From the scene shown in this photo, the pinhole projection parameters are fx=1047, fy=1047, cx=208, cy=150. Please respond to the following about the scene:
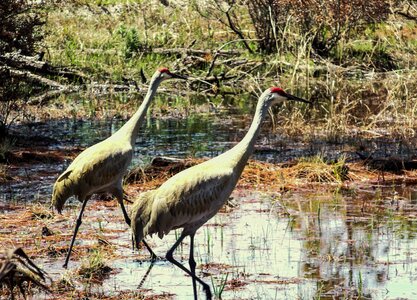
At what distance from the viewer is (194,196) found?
7.67 m

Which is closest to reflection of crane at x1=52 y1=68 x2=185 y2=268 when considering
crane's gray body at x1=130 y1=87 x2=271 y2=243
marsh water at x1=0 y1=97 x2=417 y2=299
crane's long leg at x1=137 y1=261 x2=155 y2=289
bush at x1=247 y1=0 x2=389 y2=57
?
marsh water at x1=0 y1=97 x2=417 y2=299

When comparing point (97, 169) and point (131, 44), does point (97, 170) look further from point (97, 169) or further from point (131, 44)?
point (131, 44)

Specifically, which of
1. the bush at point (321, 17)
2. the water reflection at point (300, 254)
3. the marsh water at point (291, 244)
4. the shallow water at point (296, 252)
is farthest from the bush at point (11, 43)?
the bush at point (321, 17)

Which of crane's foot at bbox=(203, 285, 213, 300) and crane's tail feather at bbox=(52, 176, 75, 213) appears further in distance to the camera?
crane's tail feather at bbox=(52, 176, 75, 213)

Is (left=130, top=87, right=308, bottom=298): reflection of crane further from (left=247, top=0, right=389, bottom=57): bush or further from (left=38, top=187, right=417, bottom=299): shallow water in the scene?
(left=247, top=0, right=389, bottom=57): bush

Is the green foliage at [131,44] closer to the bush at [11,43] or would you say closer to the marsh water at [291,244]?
the bush at [11,43]

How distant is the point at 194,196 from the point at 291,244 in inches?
63.7

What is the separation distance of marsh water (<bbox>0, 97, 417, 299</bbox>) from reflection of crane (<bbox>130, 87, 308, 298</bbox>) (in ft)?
1.60

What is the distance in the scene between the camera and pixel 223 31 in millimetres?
21688

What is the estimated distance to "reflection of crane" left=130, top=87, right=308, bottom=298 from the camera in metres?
7.64

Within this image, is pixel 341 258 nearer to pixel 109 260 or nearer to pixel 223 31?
pixel 109 260

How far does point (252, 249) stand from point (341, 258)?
0.78 metres

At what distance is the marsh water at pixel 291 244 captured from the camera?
7746 millimetres

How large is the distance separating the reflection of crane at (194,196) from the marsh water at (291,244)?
1.60 feet
